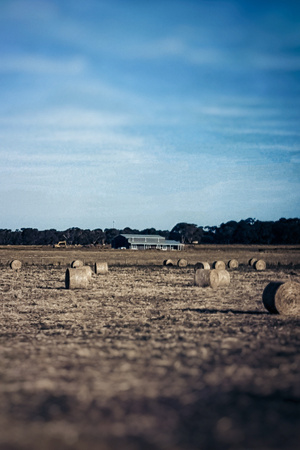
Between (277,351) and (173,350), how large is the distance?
1855 mm

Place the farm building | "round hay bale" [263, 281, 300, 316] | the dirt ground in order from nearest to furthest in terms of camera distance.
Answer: the dirt ground, "round hay bale" [263, 281, 300, 316], the farm building

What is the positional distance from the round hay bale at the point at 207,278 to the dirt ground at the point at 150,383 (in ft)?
31.6

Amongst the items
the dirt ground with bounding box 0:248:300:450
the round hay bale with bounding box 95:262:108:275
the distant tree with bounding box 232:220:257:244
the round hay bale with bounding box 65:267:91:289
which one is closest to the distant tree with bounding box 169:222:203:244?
the distant tree with bounding box 232:220:257:244

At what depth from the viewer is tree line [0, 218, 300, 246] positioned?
13912cm

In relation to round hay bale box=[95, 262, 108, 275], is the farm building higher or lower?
higher

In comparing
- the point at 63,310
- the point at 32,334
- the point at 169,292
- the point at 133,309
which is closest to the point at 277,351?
the point at 32,334

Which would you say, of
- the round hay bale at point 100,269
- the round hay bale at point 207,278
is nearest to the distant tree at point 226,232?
the round hay bale at point 100,269

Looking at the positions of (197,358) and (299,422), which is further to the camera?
(197,358)

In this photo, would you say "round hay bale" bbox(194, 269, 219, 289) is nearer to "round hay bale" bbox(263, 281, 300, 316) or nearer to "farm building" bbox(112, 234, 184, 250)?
"round hay bale" bbox(263, 281, 300, 316)

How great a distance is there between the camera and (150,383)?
6242 millimetres

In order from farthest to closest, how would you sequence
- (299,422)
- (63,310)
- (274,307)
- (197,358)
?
(63,310) → (274,307) → (197,358) → (299,422)

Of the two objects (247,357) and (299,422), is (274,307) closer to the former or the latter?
(247,357)

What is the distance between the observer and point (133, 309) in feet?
49.9

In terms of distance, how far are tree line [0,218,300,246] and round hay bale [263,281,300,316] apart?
124 metres
